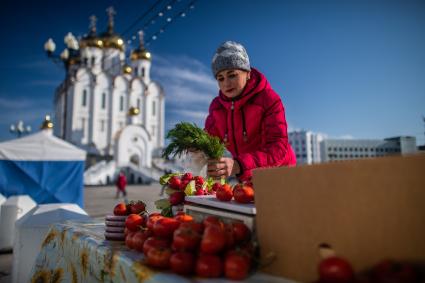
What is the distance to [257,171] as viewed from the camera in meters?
1.25

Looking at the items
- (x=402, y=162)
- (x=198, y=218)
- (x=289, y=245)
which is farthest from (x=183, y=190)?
(x=402, y=162)

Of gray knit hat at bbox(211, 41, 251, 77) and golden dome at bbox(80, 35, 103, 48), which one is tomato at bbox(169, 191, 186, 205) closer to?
gray knit hat at bbox(211, 41, 251, 77)

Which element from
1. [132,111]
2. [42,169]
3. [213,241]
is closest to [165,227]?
[213,241]

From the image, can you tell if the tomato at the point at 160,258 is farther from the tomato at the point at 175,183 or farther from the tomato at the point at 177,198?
the tomato at the point at 175,183

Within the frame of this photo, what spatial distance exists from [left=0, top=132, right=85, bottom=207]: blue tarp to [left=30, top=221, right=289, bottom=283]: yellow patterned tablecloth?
8708mm

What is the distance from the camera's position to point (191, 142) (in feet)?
6.98

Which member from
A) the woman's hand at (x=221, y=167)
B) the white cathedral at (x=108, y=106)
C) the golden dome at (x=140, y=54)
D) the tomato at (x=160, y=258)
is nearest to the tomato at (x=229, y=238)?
the tomato at (x=160, y=258)

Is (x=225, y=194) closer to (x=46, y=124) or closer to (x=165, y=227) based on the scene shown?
(x=165, y=227)

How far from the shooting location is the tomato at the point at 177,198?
6.09ft

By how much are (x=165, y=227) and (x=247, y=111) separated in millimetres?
1555

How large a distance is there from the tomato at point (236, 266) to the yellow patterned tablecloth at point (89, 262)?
0.04 m

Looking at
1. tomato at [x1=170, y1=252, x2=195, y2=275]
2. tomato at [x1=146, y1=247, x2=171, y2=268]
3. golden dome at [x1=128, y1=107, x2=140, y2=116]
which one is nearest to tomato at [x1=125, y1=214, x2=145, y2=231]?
tomato at [x1=146, y1=247, x2=171, y2=268]

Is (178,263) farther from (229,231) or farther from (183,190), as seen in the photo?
(183,190)

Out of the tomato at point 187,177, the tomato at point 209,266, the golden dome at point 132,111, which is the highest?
the golden dome at point 132,111
